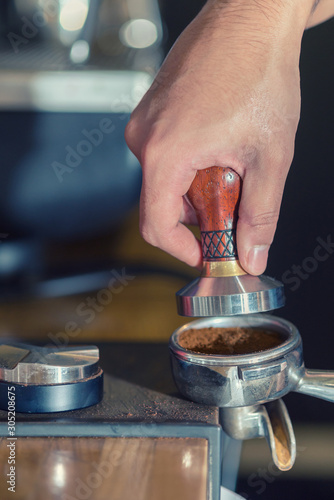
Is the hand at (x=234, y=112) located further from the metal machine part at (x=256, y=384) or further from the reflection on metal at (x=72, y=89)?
the reflection on metal at (x=72, y=89)

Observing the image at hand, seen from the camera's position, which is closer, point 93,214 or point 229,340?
point 229,340

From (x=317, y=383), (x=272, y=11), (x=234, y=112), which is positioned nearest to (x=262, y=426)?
(x=317, y=383)

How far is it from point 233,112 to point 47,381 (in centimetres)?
32

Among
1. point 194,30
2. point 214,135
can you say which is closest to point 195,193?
point 214,135

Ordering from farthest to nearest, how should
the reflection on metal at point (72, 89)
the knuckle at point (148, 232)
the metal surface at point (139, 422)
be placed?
1. the reflection on metal at point (72, 89)
2. the knuckle at point (148, 232)
3. the metal surface at point (139, 422)

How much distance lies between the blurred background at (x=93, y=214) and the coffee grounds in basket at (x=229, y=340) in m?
0.49

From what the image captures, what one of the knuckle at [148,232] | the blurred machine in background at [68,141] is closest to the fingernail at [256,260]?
the knuckle at [148,232]

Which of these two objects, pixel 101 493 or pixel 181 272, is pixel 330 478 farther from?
pixel 101 493

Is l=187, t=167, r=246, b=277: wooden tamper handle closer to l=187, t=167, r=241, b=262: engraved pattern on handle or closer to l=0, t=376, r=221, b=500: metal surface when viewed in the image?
l=187, t=167, r=241, b=262: engraved pattern on handle

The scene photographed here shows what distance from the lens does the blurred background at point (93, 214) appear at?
3.38ft

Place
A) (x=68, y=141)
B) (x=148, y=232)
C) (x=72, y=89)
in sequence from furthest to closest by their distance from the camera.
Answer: (x=68, y=141) → (x=72, y=89) → (x=148, y=232)

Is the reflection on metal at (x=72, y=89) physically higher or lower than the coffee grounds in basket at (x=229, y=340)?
higher

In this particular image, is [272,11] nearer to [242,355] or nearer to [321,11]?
[321,11]

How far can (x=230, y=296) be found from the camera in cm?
48
